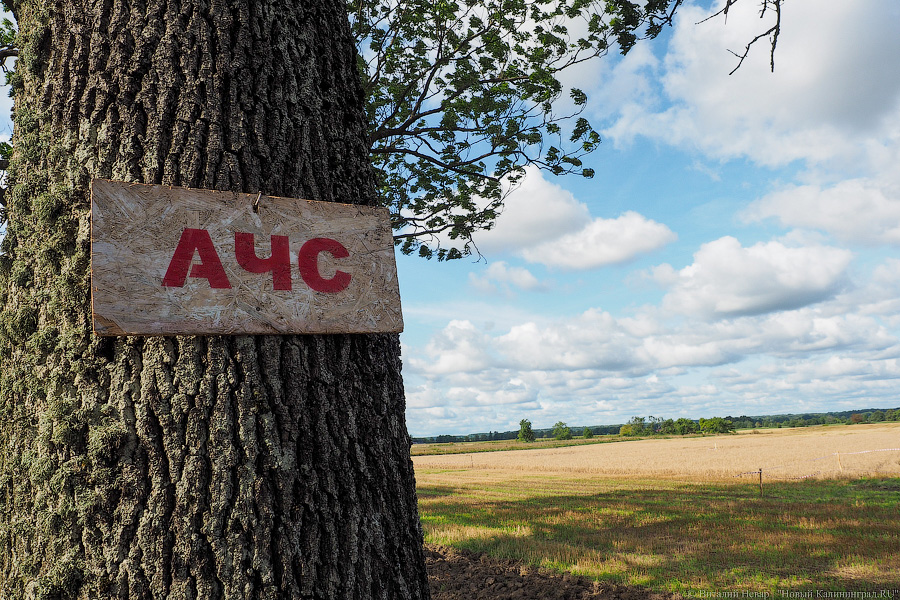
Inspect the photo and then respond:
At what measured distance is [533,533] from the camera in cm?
1056

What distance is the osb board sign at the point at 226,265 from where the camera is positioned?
161 centimetres

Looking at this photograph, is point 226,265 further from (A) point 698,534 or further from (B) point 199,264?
(A) point 698,534

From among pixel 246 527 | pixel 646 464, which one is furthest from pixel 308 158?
pixel 646 464

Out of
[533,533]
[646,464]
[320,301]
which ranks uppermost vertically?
[320,301]

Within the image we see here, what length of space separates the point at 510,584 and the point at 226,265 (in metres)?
6.33

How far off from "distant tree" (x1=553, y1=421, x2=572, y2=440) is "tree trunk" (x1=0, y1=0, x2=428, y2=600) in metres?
112

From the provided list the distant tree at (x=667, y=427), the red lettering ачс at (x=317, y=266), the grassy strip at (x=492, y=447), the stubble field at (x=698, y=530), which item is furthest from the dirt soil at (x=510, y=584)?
the distant tree at (x=667, y=427)

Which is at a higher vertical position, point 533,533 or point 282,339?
point 282,339

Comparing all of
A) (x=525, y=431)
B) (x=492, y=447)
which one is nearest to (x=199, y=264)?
(x=492, y=447)

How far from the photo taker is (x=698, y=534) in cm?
1029

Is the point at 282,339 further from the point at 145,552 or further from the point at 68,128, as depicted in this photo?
the point at 68,128

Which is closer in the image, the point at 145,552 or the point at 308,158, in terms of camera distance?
the point at 145,552

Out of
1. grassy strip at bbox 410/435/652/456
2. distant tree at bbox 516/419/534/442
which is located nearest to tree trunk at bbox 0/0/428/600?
grassy strip at bbox 410/435/652/456

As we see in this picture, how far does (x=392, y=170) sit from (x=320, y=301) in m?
8.22
